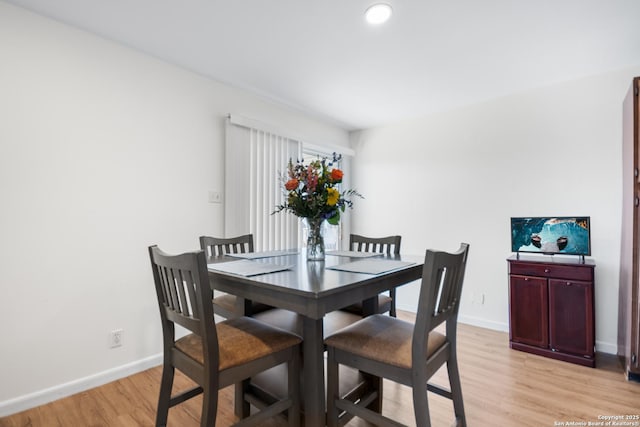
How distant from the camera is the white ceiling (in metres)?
1.83

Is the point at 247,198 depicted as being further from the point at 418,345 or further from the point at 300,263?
the point at 418,345

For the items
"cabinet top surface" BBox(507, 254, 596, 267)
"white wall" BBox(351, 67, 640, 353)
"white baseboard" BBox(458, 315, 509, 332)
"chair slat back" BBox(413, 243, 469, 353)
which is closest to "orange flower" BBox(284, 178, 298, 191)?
"chair slat back" BBox(413, 243, 469, 353)

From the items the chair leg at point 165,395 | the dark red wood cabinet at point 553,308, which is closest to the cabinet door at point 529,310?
the dark red wood cabinet at point 553,308

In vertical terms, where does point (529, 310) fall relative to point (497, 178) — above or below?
below

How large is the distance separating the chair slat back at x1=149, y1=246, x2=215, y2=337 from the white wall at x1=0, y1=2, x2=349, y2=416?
1.07 meters

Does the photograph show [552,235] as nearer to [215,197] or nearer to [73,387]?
[215,197]

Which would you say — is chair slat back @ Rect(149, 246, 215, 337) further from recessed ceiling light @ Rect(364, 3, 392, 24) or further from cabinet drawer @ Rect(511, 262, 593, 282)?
cabinet drawer @ Rect(511, 262, 593, 282)

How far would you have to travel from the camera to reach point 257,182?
313 cm

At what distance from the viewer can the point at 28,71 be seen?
188 centimetres

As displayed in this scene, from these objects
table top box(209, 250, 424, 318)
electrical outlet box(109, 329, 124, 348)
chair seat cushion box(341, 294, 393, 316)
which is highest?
table top box(209, 250, 424, 318)

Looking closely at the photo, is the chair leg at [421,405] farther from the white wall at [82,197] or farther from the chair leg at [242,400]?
Answer: the white wall at [82,197]

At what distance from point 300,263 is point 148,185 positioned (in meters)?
1.43


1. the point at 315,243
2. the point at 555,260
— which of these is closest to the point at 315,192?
the point at 315,243

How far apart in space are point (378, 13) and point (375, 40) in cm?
30
